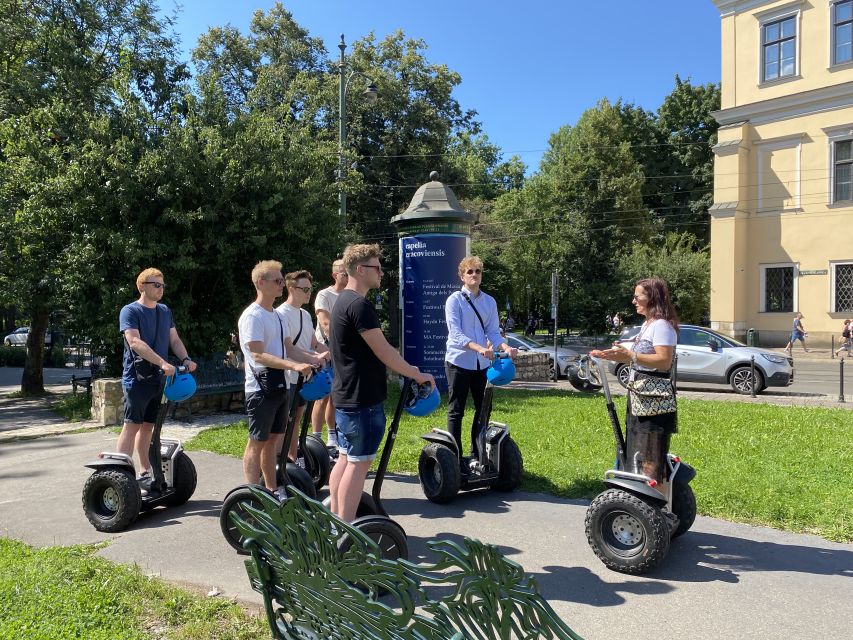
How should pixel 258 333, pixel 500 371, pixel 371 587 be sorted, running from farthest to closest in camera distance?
pixel 500 371 < pixel 258 333 < pixel 371 587

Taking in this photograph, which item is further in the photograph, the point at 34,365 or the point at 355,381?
the point at 34,365

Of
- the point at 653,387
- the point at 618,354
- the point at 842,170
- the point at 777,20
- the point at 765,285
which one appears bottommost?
the point at 653,387

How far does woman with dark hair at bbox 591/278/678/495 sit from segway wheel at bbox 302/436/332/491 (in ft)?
9.56

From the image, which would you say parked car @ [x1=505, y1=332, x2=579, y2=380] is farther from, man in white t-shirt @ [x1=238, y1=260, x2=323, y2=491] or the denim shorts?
the denim shorts

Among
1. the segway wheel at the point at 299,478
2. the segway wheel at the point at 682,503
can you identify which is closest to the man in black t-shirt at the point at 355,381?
the segway wheel at the point at 299,478

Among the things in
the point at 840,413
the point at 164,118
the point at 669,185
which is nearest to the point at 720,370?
the point at 840,413

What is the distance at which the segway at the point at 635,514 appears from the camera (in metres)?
4.08

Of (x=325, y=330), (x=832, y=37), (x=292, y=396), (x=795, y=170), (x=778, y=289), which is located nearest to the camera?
(x=292, y=396)

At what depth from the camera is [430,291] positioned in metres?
10.6

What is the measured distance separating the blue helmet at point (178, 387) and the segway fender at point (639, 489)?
3284 millimetres

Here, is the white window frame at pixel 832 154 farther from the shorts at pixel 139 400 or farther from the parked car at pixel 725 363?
the shorts at pixel 139 400

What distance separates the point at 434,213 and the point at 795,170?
23.6 metres

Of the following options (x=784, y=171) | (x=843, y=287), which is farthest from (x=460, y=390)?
(x=784, y=171)

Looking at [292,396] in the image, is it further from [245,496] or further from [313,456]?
[313,456]
